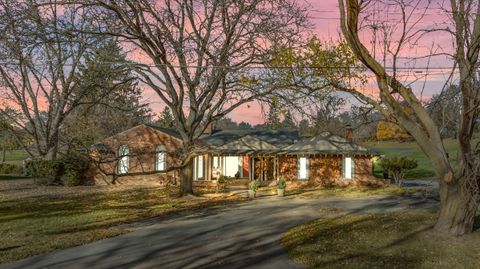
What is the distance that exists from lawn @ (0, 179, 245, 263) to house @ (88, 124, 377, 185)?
3.42m

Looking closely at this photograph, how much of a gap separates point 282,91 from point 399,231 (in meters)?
11.6

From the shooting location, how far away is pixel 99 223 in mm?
17141

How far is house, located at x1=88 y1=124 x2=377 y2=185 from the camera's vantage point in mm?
32938

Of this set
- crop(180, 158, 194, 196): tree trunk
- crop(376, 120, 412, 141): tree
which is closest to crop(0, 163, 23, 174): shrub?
crop(180, 158, 194, 196): tree trunk

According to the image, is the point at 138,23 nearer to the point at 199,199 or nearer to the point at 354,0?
the point at 199,199

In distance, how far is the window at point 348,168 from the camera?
108 ft

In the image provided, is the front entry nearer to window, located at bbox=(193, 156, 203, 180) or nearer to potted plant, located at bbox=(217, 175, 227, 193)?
window, located at bbox=(193, 156, 203, 180)

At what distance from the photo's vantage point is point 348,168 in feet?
109

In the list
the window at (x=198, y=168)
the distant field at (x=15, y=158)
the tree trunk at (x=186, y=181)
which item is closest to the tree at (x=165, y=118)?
the distant field at (x=15, y=158)

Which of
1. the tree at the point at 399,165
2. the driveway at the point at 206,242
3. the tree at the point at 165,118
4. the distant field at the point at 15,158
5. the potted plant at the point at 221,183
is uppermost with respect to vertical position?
the tree at the point at 165,118

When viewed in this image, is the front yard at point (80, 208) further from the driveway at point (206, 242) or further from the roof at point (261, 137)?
the roof at point (261, 137)

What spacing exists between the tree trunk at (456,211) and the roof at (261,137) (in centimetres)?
2359

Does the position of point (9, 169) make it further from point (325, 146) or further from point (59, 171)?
point (325, 146)

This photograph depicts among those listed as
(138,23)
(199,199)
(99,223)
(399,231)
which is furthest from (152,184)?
(399,231)
